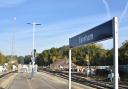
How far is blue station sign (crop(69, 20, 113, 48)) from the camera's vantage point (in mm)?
13372

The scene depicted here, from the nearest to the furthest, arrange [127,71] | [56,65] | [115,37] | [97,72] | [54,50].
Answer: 1. [115,37]
2. [127,71]
3. [97,72]
4. [56,65]
5. [54,50]

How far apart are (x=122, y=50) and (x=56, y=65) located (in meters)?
65.8

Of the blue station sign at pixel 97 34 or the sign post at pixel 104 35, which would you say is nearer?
the sign post at pixel 104 35

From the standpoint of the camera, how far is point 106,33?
13.6 m

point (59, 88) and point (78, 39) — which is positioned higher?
point (78, 39)

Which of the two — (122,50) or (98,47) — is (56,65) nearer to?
(98,47)

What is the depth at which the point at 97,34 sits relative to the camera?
14547 mm

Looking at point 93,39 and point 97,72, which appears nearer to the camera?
point 93,39

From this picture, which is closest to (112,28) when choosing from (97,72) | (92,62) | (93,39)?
(93,39)

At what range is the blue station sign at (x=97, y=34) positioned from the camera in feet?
43.9

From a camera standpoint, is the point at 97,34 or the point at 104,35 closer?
the point at 104,35

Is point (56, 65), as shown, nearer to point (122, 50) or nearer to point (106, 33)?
point (122, 50)

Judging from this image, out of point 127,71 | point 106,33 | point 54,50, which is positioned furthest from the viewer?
point 54,50

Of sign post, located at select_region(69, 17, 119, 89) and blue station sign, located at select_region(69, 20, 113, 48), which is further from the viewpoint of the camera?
blue station sign, located at select_region(69, 20, 113, 48)
